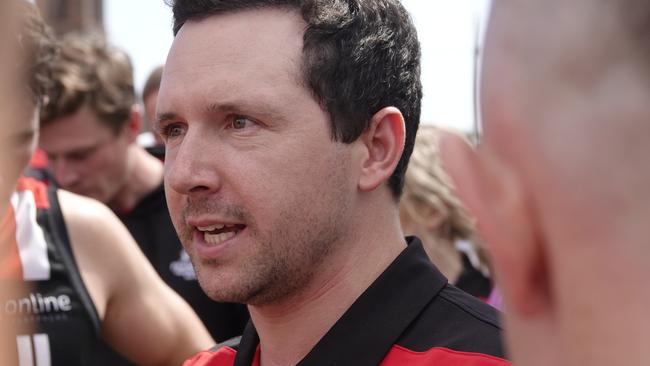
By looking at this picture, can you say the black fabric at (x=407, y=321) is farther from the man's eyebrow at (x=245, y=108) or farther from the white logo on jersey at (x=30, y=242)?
the white logo on jersey at (x=30, y=242)

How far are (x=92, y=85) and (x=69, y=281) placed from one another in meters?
1.73

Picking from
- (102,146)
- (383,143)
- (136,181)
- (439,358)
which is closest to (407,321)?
(439,358)

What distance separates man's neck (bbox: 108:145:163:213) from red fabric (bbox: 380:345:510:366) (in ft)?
9.12

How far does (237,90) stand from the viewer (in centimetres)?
194

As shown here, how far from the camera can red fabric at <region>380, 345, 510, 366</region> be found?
5.82ft

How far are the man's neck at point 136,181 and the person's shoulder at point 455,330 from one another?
8.91 feet

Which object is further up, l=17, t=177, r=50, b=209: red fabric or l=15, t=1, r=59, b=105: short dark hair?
l=15, t=1, r=59, b=105: short dark hair

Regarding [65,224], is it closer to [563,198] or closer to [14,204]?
[14,204]

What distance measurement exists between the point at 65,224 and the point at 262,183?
1.39 metres

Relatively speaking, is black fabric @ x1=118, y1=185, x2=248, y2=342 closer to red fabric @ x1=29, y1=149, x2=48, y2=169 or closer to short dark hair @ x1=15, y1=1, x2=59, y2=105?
red fabric @ x1=29, y1=149, x2=48, y2=169

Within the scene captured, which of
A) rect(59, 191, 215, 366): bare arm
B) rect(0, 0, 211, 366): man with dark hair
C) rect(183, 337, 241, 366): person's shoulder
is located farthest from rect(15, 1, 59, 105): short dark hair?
rect(183, 337, 241, 366): person's shoulder

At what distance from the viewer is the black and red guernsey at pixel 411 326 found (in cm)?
183

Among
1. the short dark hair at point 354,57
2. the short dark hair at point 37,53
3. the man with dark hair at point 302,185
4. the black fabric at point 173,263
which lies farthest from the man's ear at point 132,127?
the man with dark hair at point 302,185

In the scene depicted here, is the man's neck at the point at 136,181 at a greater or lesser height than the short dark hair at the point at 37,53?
lesser
